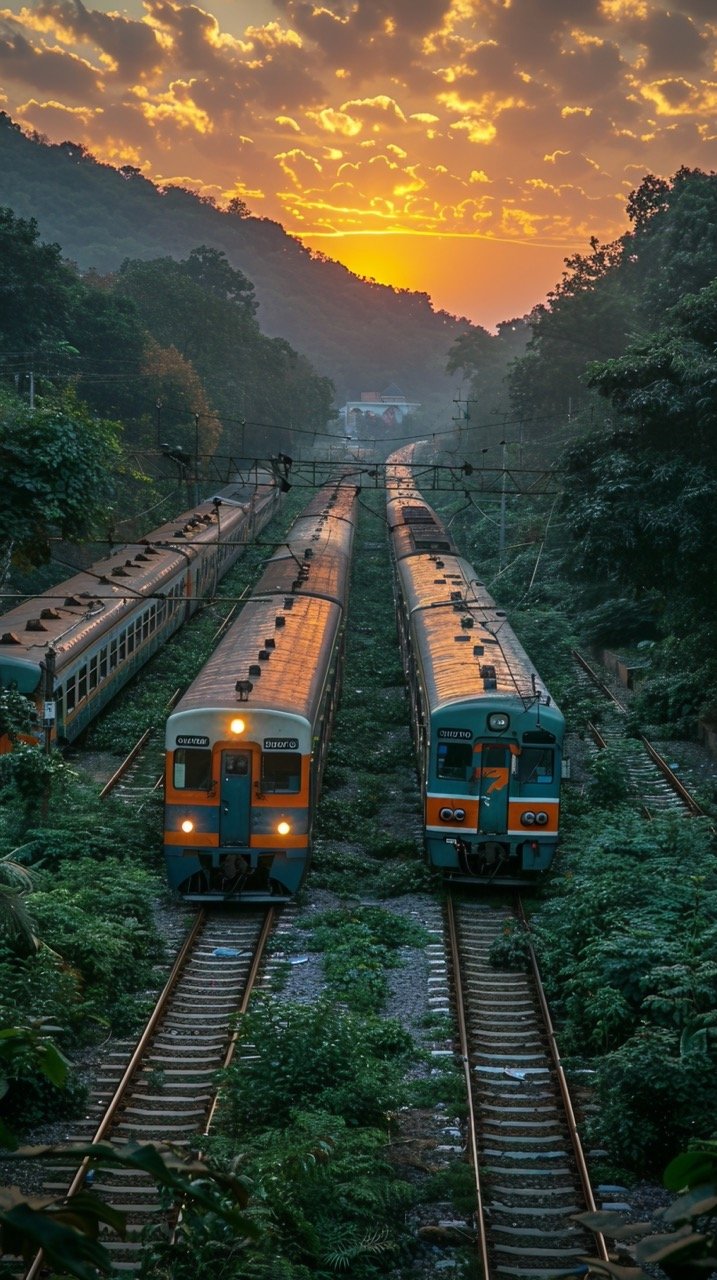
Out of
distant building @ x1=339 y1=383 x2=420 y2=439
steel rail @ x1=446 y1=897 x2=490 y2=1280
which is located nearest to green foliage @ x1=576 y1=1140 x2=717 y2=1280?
steel rail @ x1=446 y1=897 x2=490 y2=1280

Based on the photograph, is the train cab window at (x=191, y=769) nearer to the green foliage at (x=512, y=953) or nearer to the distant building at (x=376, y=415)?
the green foliage at (x=512, y=953)

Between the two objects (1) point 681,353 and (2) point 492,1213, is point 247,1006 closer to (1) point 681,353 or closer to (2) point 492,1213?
(2) point 492,1213

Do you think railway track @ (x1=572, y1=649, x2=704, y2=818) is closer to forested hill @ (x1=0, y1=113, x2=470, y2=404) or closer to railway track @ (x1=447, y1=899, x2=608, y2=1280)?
railway track @ (x1=447, y1=899, x2=608, y2=1280)

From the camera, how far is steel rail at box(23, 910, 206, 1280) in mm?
8602

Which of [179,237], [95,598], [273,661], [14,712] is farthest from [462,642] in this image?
[179,237]

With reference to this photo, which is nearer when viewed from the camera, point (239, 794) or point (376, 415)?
point (239, 794)

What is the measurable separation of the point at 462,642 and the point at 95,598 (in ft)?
24.0

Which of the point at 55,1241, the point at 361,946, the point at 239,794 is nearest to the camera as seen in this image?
the point at 55,1241

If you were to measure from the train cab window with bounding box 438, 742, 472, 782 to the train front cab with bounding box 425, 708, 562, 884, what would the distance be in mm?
13

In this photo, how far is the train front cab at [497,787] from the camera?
631 inches

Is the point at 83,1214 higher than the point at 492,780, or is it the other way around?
the point at 83,1214

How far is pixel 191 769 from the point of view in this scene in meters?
15.5

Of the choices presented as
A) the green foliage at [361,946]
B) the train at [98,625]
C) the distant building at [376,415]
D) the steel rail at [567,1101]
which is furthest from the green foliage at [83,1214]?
the distant building at [376,415]

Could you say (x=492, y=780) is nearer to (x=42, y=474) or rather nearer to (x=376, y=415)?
(x=42, y=474)
